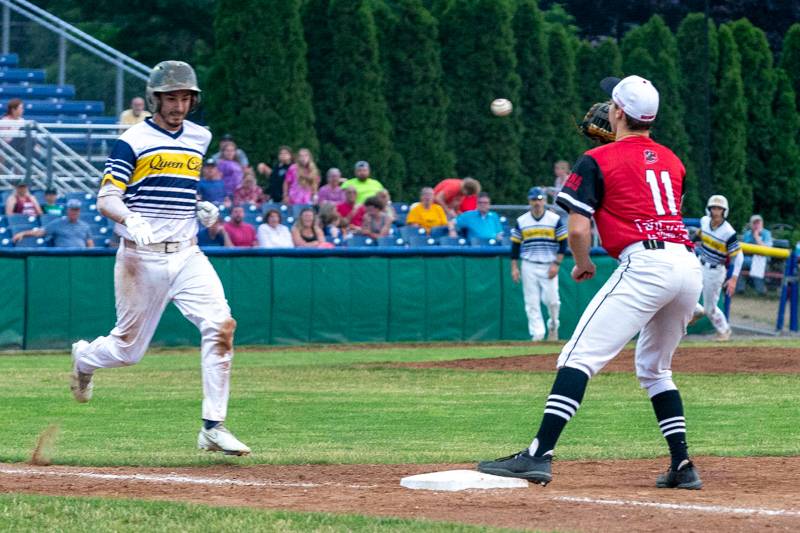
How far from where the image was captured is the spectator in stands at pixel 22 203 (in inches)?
790

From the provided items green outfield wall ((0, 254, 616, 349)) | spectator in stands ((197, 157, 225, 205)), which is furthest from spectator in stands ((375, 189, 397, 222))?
spectator in stands ((197, 157, 225, 205))

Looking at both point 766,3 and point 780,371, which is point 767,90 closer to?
point 766,3

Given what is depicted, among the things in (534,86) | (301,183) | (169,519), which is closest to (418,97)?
(534,86)

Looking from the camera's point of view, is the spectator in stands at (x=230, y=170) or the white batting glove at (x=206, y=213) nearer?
the white batting glove at (x=206, y=213)

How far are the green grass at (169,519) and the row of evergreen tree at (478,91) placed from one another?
19.7 metres

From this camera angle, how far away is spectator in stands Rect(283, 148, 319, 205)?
2266 cm

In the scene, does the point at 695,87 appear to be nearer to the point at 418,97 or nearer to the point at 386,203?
the point at 418,97

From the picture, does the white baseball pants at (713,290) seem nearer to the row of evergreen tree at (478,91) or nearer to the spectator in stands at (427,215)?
the spectator in stands at (427,215)

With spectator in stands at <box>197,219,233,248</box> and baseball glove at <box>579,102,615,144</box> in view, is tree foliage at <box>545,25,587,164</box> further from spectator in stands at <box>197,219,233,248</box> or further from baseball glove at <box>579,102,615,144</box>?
baseball glove at <box>579,102,615,144</box>

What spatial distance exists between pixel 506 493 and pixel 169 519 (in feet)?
5.41

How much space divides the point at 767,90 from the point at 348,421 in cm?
2372

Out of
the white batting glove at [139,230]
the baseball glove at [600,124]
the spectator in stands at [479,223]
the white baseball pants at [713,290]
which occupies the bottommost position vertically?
the white baseball pants at [713,290]

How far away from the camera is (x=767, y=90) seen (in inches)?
1303

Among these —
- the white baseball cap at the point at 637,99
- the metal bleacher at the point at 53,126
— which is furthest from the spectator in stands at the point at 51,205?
the white baseball cap at the point at 637,99
